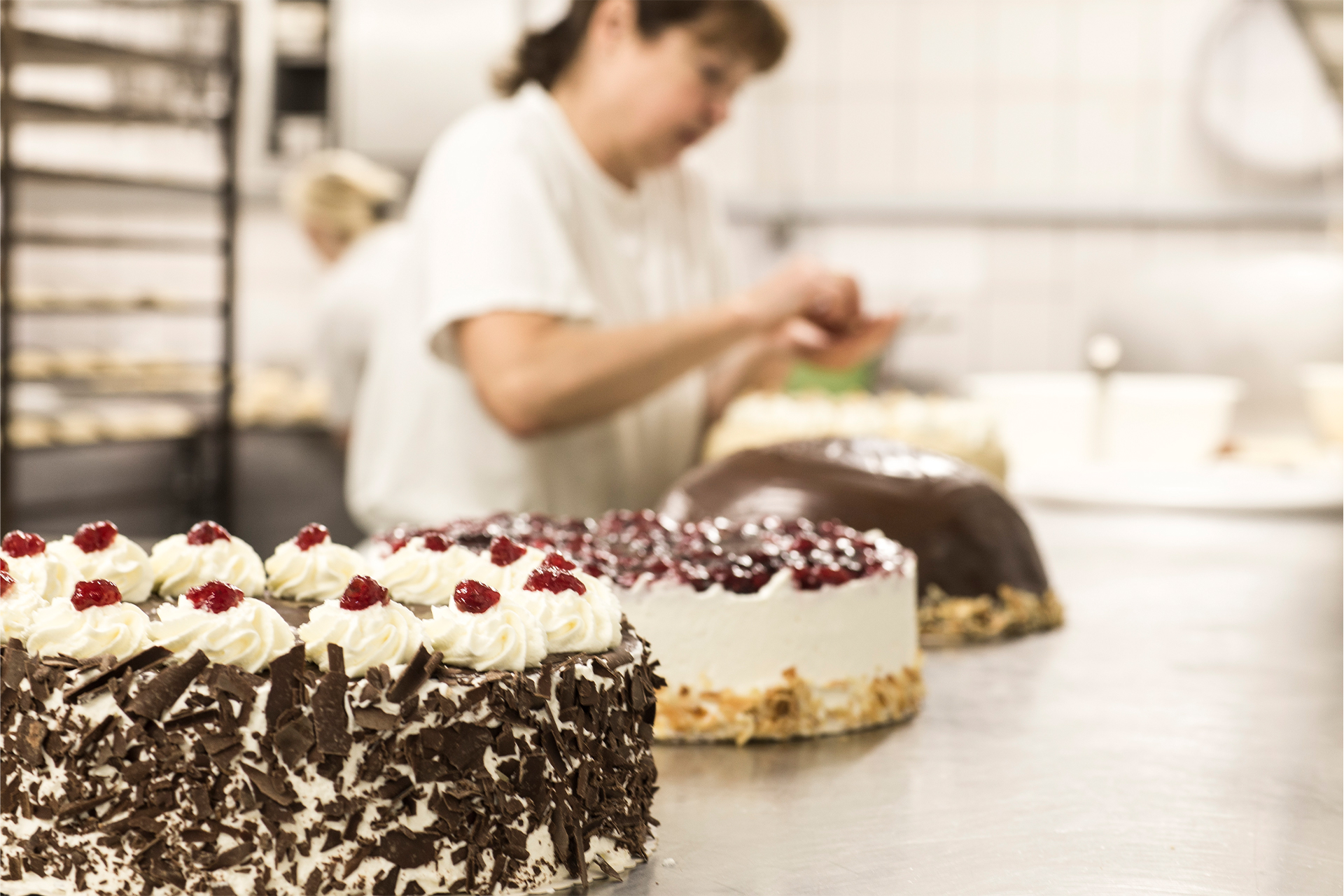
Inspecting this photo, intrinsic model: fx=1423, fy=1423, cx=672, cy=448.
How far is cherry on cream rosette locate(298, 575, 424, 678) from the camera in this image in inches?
31.3

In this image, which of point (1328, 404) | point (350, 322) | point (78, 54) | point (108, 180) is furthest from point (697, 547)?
point (108, 180)

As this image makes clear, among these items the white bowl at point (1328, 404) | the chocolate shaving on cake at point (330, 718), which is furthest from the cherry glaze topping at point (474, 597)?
the white bowl at point (1328, 404)

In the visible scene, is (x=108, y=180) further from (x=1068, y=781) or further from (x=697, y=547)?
Answer: (x=1068, y=781)

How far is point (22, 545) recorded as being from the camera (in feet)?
3.08

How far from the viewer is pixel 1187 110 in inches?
213

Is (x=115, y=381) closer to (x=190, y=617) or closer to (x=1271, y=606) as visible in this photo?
(x=1271, y=606)

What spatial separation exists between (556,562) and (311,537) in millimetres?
208

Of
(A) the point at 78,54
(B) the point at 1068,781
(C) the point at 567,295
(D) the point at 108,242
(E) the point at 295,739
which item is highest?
(A) the point at 78,54

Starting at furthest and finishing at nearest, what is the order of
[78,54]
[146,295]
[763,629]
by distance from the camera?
[146,295], [78,54], [763,629]

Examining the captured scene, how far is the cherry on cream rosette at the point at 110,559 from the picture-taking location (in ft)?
3.16

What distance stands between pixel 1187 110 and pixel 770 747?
4876 millimetres

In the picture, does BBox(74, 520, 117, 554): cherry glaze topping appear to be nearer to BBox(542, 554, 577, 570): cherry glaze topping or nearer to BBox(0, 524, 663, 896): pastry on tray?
BBox(0, 524, 663, 896): pastry on tray

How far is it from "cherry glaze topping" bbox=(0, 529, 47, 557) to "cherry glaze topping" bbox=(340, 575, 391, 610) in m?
0.26

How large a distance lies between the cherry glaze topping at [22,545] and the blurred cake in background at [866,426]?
1.66m
